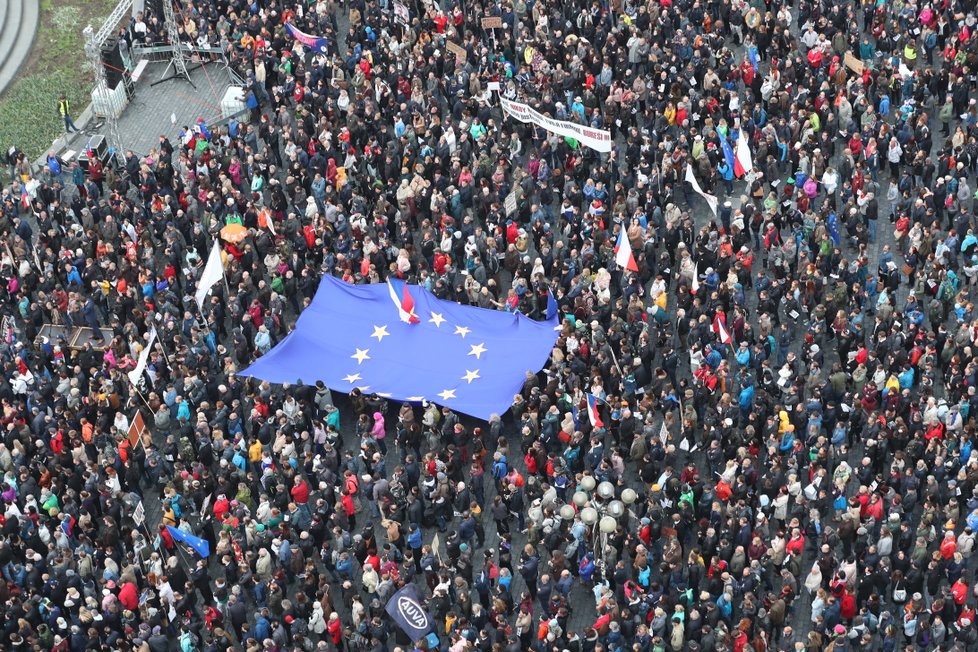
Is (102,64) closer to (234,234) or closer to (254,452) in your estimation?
(234,234)

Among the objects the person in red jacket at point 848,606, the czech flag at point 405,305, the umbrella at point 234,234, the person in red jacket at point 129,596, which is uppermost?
the czech flag at point 405,305

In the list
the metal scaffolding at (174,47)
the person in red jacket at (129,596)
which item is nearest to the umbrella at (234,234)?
the person in red jacket at (129,596)

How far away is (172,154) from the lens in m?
47.7

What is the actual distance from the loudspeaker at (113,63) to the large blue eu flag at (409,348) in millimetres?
16057

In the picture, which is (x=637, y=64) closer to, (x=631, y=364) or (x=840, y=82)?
(x=840, y=82)

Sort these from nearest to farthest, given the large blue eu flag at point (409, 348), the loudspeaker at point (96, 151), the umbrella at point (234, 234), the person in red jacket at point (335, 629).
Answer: the person in red jacket at point (335, 629) → the large blue eu flag at point (409, 348) → the umbrella at point (234, 234) → the loudspeaker at point (96, 151)

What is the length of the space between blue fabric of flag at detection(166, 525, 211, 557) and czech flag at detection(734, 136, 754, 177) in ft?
57.1

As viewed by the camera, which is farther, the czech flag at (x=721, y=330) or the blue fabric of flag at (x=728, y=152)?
the blue fabric of flag at (x=728, y=152)

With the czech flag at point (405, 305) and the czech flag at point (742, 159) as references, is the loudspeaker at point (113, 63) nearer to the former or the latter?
the czech flag at point (405, 305)

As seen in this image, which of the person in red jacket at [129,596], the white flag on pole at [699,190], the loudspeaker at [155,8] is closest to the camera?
the person in red jacket at [129,596]

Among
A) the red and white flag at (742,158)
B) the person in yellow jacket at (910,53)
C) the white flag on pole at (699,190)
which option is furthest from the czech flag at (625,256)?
the person in yellow jacket at (910,53)

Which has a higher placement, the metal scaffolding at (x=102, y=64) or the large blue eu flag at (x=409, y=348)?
the metal scaffolding at (x=102, y=64)

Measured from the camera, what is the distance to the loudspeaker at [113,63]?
52531mm

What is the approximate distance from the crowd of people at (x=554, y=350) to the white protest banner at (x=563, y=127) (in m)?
0.92
